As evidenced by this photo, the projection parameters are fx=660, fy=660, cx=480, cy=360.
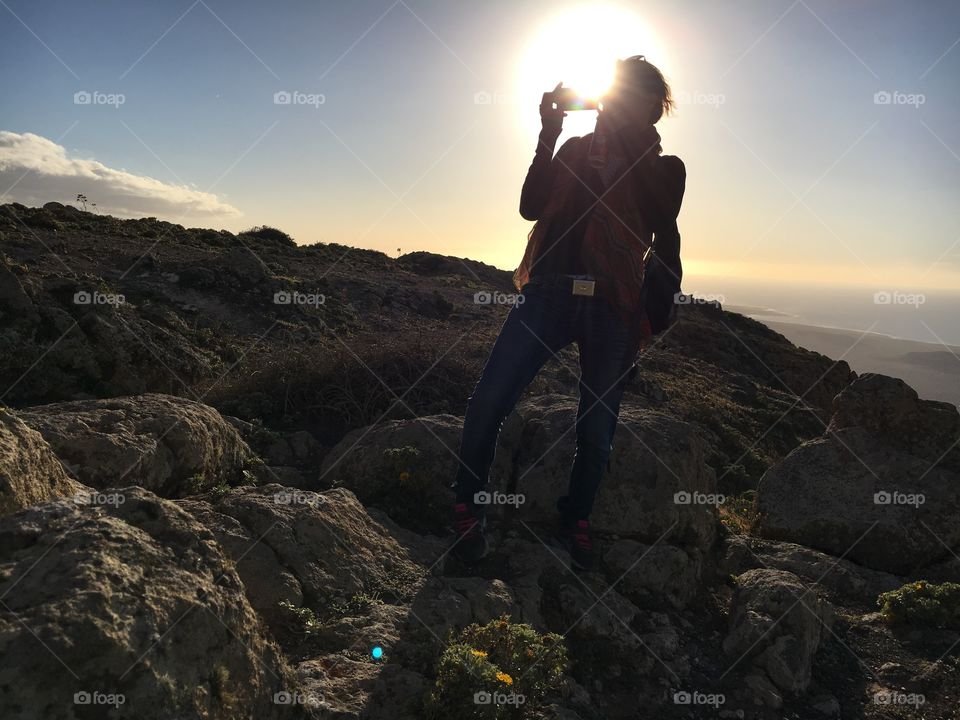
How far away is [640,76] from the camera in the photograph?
130 inches

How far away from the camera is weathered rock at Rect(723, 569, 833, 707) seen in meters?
3.17

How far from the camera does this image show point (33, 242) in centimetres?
1538

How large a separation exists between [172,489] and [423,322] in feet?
42.2

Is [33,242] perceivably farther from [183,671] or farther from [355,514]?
[183,671]

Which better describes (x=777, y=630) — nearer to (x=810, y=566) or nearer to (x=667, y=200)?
(x=810, y=566)

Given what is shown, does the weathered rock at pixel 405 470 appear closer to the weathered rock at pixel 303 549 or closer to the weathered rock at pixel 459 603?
the weathered rock at pixel 303 549

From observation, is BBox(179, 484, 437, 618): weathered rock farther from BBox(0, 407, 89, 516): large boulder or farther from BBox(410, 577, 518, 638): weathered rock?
BBox(0, 407, 89, 516): large boulder

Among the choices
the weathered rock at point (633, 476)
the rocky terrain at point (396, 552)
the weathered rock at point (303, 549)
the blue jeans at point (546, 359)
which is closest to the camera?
the rocky terrain at point (396, 552)

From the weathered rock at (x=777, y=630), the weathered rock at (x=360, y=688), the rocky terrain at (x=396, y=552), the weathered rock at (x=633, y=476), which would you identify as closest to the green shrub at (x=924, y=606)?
the rocky terrain at (x=396, y=552)

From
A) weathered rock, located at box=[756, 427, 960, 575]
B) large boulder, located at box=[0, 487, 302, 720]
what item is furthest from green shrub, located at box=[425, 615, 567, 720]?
weathered rock, located at box=[756, 427, 960, 575]

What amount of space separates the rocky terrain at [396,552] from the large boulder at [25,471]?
11mm

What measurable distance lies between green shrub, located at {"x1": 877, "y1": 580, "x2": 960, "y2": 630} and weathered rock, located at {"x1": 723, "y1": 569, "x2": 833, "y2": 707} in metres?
0.42

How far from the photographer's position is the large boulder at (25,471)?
207cm

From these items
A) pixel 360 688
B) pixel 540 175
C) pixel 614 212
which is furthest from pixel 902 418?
pixel 360 688
